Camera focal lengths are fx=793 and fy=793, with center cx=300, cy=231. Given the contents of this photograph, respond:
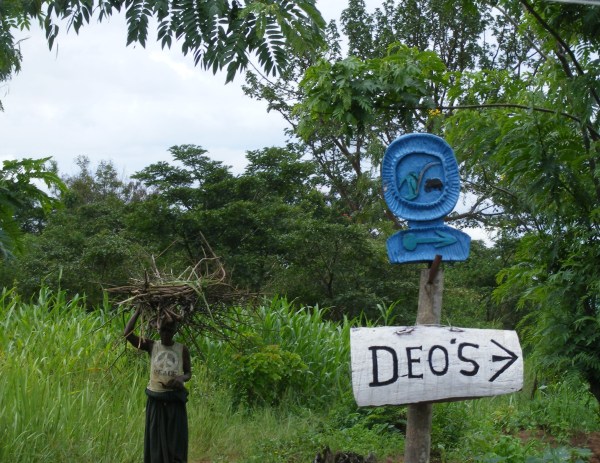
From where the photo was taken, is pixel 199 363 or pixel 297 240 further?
pixel 297 240

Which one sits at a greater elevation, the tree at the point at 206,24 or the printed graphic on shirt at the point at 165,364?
the tree at the point at 206,24

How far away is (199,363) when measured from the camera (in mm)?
8812

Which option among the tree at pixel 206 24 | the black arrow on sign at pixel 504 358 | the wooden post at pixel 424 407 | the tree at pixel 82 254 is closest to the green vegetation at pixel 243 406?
the wooden post at pixel 424 407

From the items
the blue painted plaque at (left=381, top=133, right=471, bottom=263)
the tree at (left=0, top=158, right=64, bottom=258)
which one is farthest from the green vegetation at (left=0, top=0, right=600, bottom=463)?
the blue painted plaque at (left=381, top=133, right=471, bottom=263)

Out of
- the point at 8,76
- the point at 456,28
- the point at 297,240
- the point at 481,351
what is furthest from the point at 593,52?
the point at 456,28

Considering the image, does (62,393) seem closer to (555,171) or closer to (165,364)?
(165,364)

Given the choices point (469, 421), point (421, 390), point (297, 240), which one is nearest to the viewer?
point (421, 390)

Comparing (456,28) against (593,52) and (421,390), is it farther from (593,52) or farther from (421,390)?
(421,390)

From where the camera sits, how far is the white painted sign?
3.84 metres

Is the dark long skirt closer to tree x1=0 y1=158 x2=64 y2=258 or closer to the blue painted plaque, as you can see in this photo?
the blue painted plaque

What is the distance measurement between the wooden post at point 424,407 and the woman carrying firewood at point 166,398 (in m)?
1.87

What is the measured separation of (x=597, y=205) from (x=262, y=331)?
178 inches

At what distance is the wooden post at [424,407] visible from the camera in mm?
4184

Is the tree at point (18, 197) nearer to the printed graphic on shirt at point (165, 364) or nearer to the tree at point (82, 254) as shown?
the printed graphic on shirt at point (165, 364)
